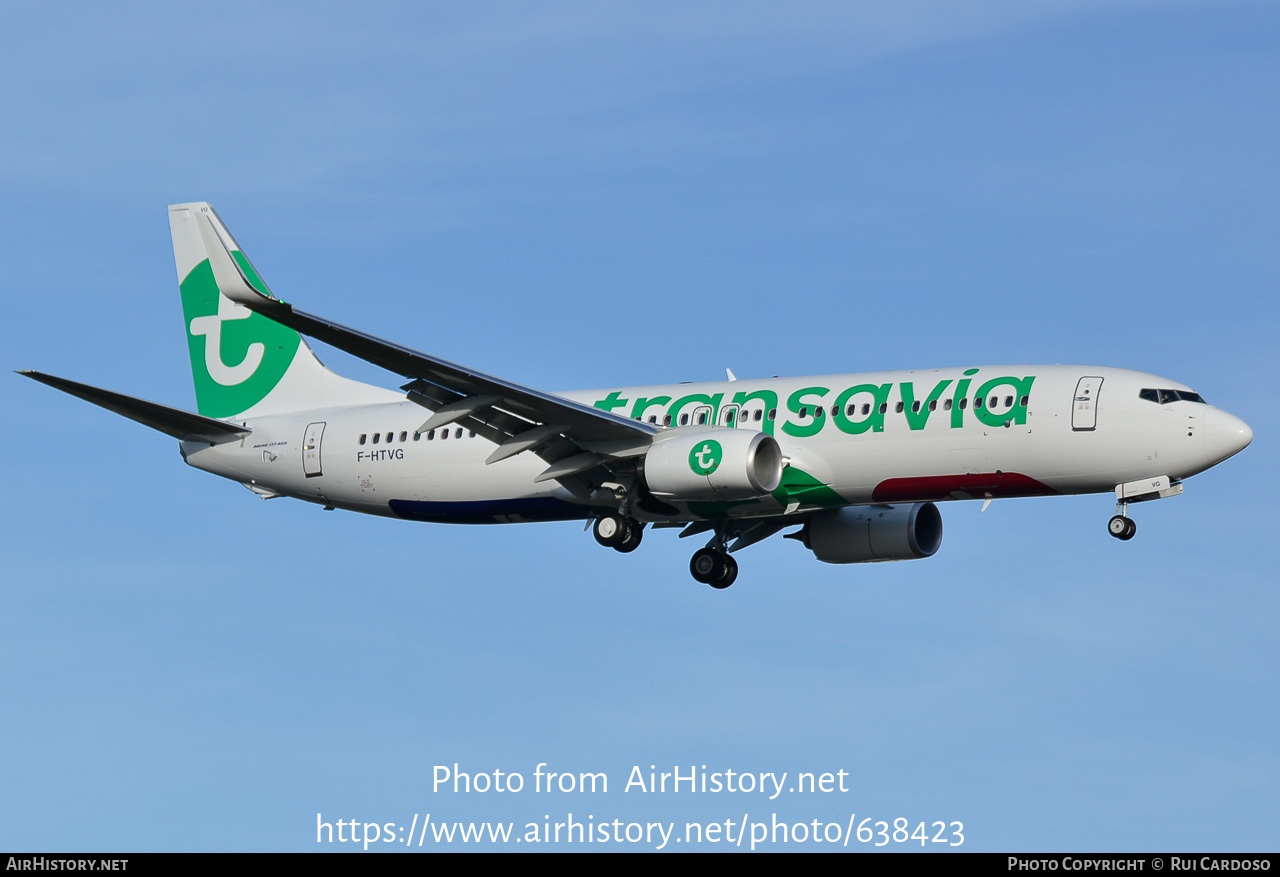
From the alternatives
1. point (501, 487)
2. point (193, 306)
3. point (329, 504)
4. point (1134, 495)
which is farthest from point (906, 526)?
point (193, 306)

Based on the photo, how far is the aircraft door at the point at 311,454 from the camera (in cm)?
3941

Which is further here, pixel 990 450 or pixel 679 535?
pixel 679 535

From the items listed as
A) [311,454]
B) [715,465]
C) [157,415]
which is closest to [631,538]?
[715,465]

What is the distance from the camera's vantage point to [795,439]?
33.9m

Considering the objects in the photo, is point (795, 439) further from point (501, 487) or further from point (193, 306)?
point (193, 306)

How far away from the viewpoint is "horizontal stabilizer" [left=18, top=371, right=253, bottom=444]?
3288 cm

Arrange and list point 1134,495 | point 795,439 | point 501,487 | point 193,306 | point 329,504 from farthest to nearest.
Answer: point 193,306 < point 329,504 < point 501,487 < point 795,439 < point 1134,495

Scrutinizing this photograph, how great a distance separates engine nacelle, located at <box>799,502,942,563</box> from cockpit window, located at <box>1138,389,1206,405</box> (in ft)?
23.9

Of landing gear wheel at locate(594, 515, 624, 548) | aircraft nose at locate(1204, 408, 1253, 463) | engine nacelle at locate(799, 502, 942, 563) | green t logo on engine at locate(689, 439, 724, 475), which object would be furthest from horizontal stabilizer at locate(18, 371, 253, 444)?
aircraft nose at locate(1204, 408, 1253, 463)

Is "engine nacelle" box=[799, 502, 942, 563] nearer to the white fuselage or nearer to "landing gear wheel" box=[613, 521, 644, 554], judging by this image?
the white fuselage

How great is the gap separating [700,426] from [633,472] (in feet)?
5.89

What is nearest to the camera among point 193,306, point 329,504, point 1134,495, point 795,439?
point 1134,495

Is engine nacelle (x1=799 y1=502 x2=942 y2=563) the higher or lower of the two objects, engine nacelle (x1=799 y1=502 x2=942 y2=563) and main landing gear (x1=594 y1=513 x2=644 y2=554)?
the higher

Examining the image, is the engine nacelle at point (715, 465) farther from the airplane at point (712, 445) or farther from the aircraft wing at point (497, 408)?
the aircraft wing at point (497, 408)
